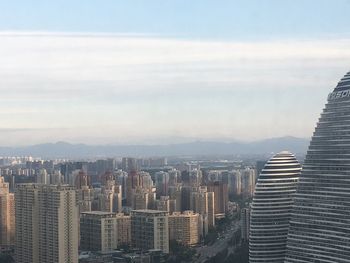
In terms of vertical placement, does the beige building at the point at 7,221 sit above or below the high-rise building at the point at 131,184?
below

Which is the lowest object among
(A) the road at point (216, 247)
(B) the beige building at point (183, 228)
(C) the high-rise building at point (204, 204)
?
(A) the road at point (216, 247)

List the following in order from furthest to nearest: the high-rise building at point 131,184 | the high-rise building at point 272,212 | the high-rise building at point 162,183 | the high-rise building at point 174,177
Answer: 1. the high-rise building at point 174,177
2. the high-rise building at point 162,183
3. the high-rise building at point 131,184
4. the high-rise building at point 272,212

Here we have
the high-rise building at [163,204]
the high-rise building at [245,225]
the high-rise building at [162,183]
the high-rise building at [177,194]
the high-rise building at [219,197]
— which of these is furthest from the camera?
the high-rise building at [162,183]

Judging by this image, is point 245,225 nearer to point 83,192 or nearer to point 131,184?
point 83,192

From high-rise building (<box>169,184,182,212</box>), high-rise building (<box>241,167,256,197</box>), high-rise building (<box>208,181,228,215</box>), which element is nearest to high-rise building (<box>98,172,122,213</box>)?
high-rise building (<box>169,184,182,212</box>)

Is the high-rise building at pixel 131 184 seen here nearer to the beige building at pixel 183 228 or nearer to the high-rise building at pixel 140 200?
the high-rise building at pixel 140 200

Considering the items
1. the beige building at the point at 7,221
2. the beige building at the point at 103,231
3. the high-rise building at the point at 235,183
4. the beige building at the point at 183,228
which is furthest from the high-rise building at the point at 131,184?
the beige building at the point at 7,221

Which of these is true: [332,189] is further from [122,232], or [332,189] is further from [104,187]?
[104,187]
